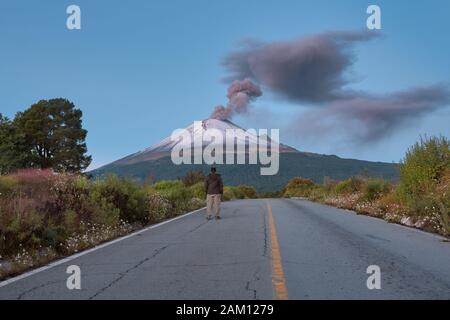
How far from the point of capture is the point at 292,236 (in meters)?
14.3

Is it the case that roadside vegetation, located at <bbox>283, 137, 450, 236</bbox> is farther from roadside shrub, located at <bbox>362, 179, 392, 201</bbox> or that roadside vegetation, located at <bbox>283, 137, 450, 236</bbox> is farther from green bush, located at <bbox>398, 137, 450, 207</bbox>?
roadside shrub, located at <bbox>362, 179, 392, 201</bbox>

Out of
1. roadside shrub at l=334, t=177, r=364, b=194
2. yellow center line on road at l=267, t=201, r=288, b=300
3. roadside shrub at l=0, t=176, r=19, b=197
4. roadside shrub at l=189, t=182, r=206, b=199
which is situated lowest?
yellow center line on road at l=267, t=201, r=288, b=300

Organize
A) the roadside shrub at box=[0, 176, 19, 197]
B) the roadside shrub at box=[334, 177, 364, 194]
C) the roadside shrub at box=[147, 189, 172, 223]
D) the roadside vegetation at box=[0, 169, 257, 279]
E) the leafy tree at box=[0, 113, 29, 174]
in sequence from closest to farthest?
the roadside vegetation at box=[0, 169, 257, 279], the roadside shrub at box=[0, 176, 19, 197], the roadside shrub at box=[147, 189, 172, 223], the roadside shrub at box=[334, 177, 364, 194], the leafy tree at box=[0, 113, 29, 174]

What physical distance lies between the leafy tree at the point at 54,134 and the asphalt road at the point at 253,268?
47423 mm

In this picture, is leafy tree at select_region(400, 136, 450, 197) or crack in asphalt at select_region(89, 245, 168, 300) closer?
crack in asphalt at select_region(89, 245, 168, 300)

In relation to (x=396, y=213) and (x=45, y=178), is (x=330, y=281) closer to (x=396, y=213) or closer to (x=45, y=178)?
(x=45, y=178)

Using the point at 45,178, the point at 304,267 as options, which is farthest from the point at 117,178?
the point at 304,267

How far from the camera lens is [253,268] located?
916 cm

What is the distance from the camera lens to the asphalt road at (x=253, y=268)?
7355 mm

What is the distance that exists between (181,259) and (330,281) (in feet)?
10.9

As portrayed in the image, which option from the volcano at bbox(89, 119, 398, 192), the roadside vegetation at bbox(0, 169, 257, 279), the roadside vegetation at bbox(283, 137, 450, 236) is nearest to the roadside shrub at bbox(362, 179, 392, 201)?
the roadside vegetation at bbox(283, 137, 450, 236)

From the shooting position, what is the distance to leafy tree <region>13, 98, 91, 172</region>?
59.6 m

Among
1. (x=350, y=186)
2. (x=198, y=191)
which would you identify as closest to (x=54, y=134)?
(x=198, y=191)

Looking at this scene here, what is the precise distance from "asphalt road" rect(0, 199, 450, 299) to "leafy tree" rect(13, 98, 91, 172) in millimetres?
47423
